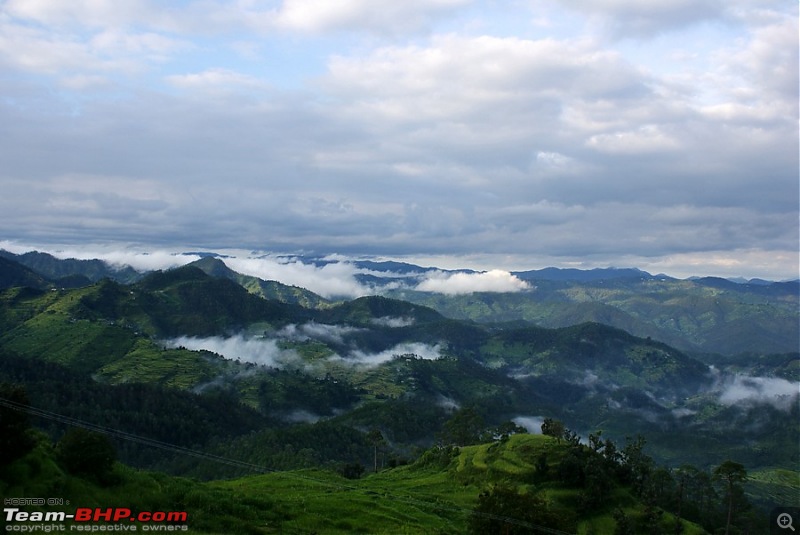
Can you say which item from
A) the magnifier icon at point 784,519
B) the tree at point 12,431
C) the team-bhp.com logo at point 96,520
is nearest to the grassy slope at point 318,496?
the team-bhp.com logo at point 96,520

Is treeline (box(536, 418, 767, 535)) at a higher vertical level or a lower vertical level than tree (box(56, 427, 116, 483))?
lower

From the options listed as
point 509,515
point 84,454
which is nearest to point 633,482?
point 509,515

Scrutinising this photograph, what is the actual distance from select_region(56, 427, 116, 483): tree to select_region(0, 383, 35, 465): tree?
4594 millimetres

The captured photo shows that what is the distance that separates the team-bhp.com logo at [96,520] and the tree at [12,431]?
533cm

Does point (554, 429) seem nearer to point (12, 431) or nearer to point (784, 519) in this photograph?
point (784, 519)

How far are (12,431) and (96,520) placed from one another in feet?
34.6

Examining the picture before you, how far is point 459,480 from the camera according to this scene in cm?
14350

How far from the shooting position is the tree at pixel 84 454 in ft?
166

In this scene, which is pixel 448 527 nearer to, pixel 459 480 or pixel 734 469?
pixel 459 480

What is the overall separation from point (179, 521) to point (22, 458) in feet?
49.8

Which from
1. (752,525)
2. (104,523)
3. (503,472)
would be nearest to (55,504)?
(104,523)
